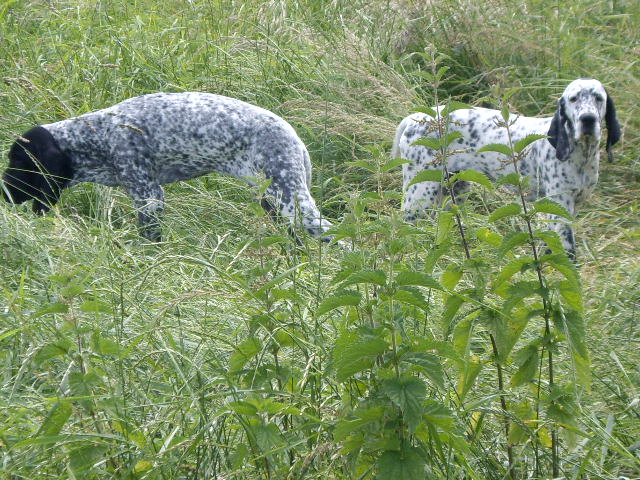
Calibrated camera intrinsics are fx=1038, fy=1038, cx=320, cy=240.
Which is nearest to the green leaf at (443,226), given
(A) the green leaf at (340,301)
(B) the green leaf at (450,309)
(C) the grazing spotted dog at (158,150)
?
(B) the green leaf at (450,309)

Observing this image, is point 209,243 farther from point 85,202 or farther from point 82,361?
point 82,361

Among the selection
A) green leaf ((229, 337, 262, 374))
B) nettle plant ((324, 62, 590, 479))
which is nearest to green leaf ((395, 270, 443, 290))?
nettle plant ((324, 62, 590, 479))

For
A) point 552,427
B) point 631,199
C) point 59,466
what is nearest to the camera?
point 552,427

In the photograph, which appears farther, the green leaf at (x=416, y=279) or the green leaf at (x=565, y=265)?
the green leaf at (x=565, y=265)

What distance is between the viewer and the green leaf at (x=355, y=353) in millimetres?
2092

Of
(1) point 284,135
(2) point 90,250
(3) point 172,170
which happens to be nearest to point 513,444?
(2) point 90,250

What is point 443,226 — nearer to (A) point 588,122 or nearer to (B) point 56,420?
(B) point 56,420

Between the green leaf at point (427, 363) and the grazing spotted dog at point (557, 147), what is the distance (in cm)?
269

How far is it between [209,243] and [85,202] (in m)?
1.21

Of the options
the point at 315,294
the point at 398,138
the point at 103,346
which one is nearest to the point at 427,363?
the point at 103,346

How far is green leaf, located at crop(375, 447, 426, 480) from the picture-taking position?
6.70 feet

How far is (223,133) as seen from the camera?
17.1ft

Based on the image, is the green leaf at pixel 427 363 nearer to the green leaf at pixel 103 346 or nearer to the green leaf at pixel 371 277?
the green leaf at pixel 371 277

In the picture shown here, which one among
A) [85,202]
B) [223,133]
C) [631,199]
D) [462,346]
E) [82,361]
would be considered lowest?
[631,199]
